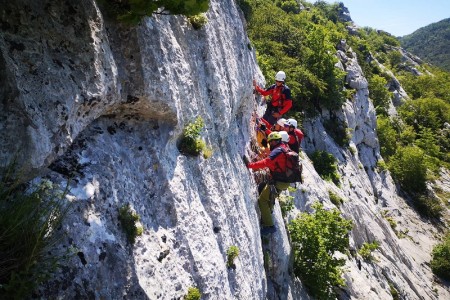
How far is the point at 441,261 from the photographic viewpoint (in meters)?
34.3

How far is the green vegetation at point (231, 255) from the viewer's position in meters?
9.82

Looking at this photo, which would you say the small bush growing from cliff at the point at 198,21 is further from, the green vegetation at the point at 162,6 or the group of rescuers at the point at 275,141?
the group of rescuers at the point at 275,141

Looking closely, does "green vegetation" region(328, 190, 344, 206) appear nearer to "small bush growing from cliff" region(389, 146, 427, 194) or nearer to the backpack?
the backpack

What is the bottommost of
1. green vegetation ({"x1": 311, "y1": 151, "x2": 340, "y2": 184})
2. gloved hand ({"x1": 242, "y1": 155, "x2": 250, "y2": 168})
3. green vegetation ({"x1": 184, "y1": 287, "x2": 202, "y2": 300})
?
→ green vegetation ({"x1": 184, "y1": 287, "x2": 202, "y2": 300})

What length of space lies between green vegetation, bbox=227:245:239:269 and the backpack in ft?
12.6

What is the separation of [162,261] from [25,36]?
199 inches

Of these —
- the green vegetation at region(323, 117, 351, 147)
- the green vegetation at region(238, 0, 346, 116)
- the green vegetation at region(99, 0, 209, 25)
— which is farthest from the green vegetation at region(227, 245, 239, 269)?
the green vegetation at region(323, 117, 351, 147)

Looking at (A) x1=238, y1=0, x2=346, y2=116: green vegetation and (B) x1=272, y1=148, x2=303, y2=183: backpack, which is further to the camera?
(A) x1=238, y1=0, x2=346, y2=116: green vegetation

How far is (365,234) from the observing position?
2612 cm

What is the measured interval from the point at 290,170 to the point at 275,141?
55.3 inches

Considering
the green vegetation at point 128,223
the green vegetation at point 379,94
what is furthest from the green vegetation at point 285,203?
the green vegetation at point 379,94

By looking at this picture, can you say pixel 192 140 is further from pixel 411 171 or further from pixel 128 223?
pixel 411 171

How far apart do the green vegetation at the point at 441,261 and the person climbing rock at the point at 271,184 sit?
94.8ft

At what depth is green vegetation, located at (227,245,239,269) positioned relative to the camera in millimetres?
9820
